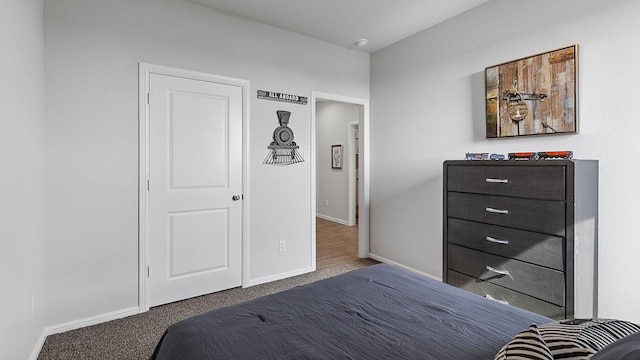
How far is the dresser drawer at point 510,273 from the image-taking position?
6.57 feet

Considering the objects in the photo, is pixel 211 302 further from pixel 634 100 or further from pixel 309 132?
pixel 634 100

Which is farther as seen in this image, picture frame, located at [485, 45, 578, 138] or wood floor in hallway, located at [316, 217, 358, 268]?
wood floor in hallway, located at [316, 217, 358, 268]

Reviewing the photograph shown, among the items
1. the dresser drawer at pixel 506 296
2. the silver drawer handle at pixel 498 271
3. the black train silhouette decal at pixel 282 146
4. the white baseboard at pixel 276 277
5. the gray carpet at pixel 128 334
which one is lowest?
the gray carpet at pixel 128 334

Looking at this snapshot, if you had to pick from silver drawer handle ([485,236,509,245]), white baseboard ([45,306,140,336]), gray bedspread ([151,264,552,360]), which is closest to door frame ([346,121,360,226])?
silver drawer handle ([485,236,509,245])

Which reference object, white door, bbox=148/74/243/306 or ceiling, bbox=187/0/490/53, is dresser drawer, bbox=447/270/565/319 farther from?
ceiling, bbox=187/0/490/53

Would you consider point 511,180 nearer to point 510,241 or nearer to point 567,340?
point 510,241

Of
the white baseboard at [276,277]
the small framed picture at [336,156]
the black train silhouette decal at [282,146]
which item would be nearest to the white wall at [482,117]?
the white baseboard at [276,277]

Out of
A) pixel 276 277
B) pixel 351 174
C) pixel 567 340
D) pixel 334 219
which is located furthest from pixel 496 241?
pixel 334 219

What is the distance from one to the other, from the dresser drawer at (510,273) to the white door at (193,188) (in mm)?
2037

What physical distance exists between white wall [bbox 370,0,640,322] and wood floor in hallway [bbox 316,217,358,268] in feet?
1.56

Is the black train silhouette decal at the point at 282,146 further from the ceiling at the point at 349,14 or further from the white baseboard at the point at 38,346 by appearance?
the white baseboard at the point at 38,346

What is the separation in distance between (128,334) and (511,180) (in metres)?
2.94

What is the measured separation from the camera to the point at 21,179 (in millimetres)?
1757

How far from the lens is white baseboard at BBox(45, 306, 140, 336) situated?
2328mm
